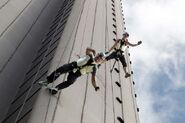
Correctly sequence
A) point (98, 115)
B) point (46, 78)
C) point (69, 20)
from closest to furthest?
point (46, 78) < point (98, 115) < point (69, 20)

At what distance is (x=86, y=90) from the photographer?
7.33m

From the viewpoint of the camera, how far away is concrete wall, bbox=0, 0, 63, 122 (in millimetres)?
7359

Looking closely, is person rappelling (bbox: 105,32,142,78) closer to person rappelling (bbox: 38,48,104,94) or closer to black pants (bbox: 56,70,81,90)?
person rappelling (bbox: 38,48,104,94)

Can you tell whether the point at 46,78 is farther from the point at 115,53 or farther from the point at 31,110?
the point at 115,53

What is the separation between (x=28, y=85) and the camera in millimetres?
7289

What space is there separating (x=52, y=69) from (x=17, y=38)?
2.61m

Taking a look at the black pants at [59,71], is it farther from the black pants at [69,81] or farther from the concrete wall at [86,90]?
the concrete wall at [86,90]

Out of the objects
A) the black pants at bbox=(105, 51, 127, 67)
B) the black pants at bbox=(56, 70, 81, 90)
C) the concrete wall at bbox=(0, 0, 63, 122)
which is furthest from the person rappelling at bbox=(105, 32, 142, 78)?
the concrete wall at bbox=(0, 0, 63, 122)

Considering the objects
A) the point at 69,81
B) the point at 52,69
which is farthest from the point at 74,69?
the point at 52,69

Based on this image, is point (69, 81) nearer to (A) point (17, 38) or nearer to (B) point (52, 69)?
(B) point (52, 69)

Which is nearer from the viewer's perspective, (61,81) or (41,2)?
(61,81)

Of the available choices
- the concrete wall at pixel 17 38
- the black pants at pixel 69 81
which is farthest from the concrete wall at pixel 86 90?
the concrete wall at pixel 17 38

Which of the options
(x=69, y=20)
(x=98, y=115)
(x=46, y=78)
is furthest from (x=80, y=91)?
(x=69, y=20)

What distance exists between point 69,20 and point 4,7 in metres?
1.31
